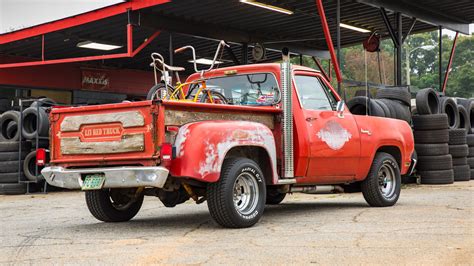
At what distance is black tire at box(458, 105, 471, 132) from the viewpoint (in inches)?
661

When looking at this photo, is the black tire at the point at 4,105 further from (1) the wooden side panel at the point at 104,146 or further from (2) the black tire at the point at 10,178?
(1) the wooden side panel at the point at 104,146

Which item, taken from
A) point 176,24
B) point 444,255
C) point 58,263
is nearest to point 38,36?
point 176,24

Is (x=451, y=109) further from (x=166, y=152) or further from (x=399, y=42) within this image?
(x=166, y=152)

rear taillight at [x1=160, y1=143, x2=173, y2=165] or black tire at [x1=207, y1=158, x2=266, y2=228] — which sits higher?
rear taillight at [x1=160, y1=143, x2=173, y2=165]

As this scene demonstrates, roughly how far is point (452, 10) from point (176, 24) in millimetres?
8762

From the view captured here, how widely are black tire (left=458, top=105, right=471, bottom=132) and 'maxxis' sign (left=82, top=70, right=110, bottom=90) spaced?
15.1m

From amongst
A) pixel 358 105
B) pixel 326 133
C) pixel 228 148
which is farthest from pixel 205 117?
pixel 358 105

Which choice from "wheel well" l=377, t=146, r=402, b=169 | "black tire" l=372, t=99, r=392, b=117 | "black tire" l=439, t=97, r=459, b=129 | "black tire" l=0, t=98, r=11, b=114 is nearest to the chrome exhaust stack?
"wheel well" l=377, t=146, r=402, b=169

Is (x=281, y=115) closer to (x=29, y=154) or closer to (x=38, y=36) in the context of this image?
(x=29, y=154)

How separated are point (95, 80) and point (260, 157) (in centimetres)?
1981

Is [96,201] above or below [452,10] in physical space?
below

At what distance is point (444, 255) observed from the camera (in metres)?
5.20

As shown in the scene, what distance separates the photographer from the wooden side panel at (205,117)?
664 centimetres

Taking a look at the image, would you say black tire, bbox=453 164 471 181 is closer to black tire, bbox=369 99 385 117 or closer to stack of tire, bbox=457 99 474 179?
stack of tire, bbox=457 99 474 179
